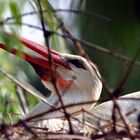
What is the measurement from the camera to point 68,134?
14.7 ft

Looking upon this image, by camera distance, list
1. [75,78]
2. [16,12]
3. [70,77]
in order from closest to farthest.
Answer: [16,12]
[75,78]
[70,77]

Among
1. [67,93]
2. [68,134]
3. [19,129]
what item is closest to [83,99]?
[67,93]

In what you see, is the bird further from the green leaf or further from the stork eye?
the green leaf

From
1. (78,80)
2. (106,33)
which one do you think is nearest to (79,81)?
(78,80)

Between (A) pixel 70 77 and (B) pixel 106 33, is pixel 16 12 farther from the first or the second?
(B) pixel 106 33

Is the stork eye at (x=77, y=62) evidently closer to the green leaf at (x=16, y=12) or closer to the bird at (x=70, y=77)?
the bird at (x=70, y=77)

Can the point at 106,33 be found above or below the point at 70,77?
above

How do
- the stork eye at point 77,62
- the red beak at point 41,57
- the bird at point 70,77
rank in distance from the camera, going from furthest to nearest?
the stork eye at point 77,62 → the bird at point 70,77 → the red beak at point 41,57

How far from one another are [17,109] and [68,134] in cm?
321

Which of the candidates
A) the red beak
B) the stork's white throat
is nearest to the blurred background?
the stork's white throat

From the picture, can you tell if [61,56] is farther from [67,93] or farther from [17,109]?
[17,109]

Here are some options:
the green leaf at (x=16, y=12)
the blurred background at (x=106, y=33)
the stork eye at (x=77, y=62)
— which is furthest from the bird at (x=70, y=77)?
the green leaf at (x=16, y=12)

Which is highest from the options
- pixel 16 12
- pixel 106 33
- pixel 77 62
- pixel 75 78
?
pixel 106 33

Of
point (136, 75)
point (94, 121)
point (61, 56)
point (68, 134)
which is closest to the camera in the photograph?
point (68, 134)
